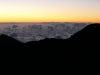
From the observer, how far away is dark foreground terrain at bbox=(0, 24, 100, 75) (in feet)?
222

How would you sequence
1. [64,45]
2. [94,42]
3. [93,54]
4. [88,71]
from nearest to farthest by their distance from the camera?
[88,71]
[93,54]
[94,42]
[64,45]

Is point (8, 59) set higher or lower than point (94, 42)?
lower

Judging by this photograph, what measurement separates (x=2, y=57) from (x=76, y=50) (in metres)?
32.8

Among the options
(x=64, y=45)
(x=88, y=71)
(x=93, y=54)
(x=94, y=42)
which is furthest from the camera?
(x=64, y=45)

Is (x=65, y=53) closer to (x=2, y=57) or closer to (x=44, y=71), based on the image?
(x=44, y=71)

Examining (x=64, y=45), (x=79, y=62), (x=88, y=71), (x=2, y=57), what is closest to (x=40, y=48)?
(x=64, y=45)

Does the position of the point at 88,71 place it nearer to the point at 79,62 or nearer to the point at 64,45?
the point at 79,62

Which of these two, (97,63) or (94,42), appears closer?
(97,63)

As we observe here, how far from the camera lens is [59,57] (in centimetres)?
7581

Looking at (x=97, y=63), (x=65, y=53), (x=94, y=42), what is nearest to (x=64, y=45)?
(x=65, y=53)

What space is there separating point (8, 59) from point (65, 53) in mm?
25679

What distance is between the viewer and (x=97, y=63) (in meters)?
64.4

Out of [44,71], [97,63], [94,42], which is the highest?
[94,42]

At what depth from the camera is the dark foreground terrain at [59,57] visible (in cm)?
6756
